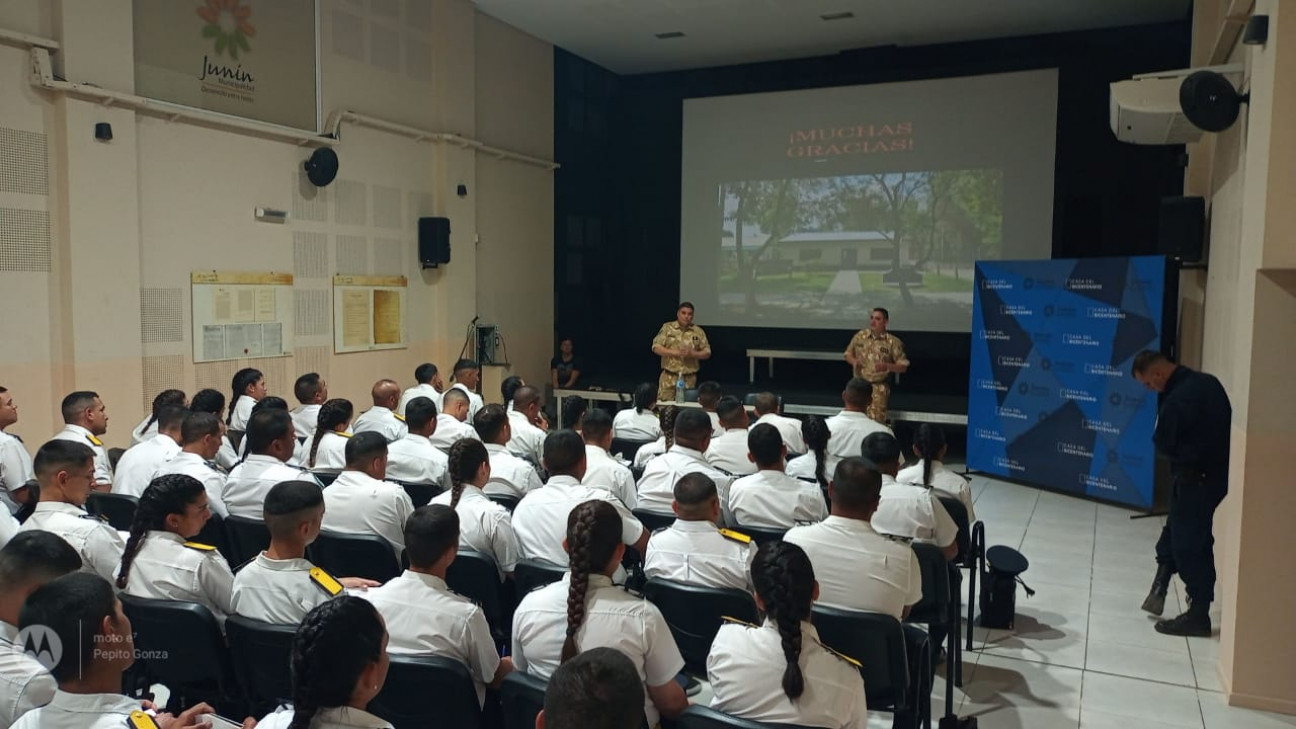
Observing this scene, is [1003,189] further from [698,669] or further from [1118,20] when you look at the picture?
[698,669]

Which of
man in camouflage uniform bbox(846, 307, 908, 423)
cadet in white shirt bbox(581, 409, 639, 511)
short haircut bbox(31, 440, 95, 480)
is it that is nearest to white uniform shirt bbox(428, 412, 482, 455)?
cadet in white shirt bbox(581, 409, 639, 511)

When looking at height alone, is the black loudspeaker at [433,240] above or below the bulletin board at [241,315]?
above

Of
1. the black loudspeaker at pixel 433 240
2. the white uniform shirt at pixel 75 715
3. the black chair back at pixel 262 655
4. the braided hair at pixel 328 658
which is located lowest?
the black chair back at pixel 262 655

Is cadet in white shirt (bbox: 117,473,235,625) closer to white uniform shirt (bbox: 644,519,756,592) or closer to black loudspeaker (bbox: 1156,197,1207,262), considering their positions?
white uniform shirt (bbox: 644,519,756,592)

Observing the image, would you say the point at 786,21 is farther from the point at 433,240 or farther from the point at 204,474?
the point at 204,474

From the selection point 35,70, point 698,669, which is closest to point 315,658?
point 698,669

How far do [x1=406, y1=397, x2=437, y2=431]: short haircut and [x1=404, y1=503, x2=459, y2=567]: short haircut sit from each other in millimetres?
2322

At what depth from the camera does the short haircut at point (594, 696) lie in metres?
1.42

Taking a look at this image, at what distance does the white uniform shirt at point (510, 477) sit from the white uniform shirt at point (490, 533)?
2.42 feet

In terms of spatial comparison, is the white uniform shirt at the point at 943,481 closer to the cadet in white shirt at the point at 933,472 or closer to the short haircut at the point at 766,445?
the cadet in white shirt at the point at 933,472

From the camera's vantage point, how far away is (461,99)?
31.3 ft

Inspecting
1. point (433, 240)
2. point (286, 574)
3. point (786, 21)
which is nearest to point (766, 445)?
point (286, 574)

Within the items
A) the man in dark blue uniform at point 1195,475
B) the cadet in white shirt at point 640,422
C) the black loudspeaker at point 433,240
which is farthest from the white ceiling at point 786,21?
the man in dark blue uniform at point 1195,475

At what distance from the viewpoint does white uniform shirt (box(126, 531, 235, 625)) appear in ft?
8.75
